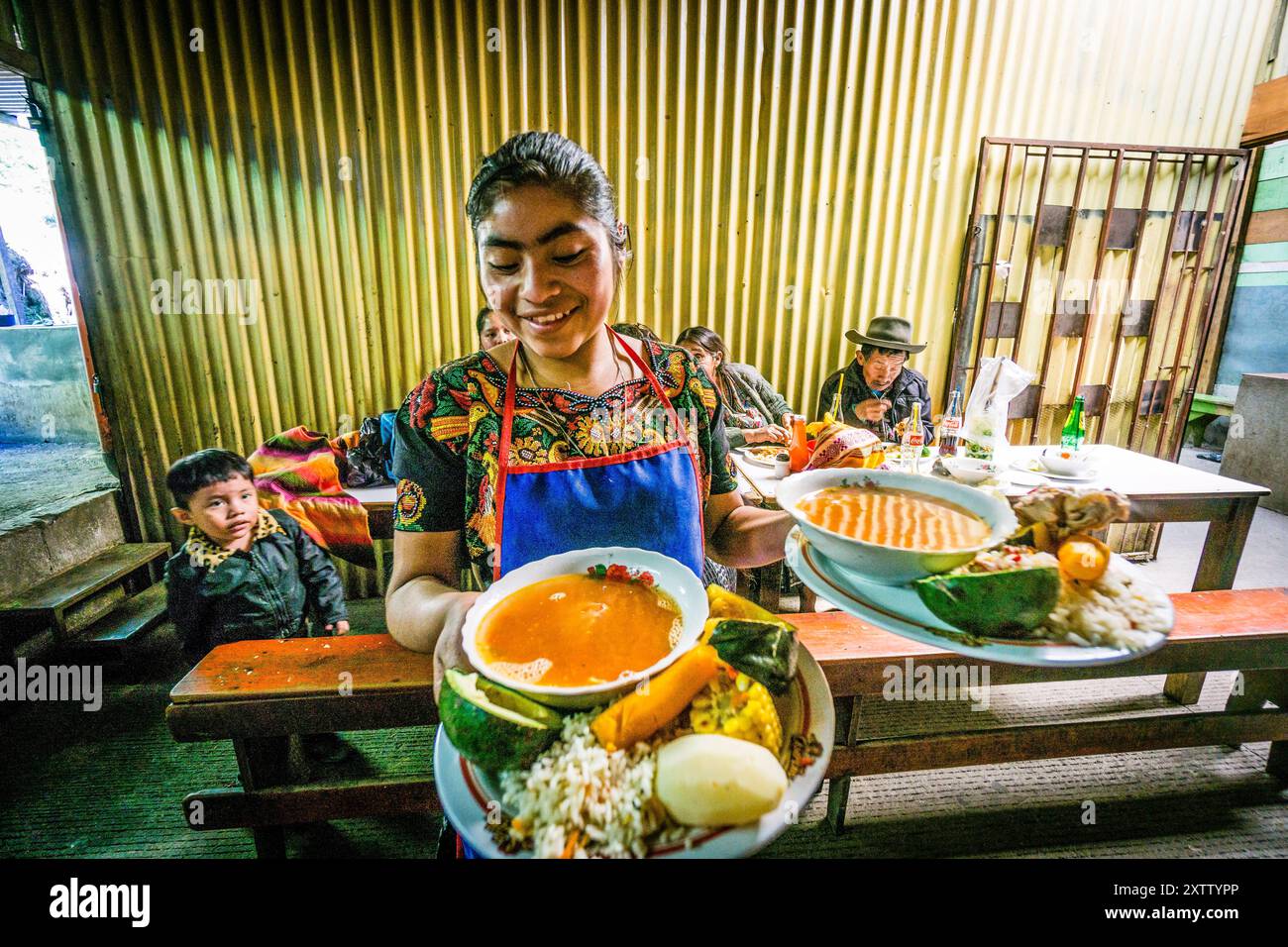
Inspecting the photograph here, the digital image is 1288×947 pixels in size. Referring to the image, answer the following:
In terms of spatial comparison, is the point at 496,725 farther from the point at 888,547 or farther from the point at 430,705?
the point at 430,705

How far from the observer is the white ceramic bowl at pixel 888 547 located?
2.90ft

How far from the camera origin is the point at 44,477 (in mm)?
4520

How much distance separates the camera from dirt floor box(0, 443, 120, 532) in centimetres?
374

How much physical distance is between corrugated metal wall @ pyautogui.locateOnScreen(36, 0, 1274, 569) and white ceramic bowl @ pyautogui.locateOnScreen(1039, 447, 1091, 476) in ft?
6.67

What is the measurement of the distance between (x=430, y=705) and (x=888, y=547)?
1173 millimetres

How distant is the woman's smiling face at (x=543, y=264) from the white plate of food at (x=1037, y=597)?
0.70 metres

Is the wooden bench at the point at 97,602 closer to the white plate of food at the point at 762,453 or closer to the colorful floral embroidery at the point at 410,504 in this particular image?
the colorful floral embroidery at the point at 410,504

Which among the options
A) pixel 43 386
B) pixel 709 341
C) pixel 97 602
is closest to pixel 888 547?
pixel 709 341

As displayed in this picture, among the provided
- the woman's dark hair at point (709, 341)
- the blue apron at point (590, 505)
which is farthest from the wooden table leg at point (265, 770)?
the woman's dark hair at point (709, 341)

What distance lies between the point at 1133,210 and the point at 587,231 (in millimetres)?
5849

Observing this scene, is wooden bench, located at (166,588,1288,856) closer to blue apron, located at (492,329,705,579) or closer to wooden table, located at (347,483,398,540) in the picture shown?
blue apron, located at (492,329,705,579)

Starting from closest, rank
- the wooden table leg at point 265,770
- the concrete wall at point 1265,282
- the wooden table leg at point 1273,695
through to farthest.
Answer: the wooden table leg at point 265,770
the wooden table leg at point 1273,695
the concrete wall at point 1265,282

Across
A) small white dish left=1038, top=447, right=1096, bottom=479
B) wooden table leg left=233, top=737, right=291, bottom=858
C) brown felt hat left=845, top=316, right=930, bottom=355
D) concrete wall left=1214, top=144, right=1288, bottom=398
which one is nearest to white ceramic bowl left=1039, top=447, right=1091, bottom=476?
small white dish left=1038, top=447, right=1096, bottom=479
